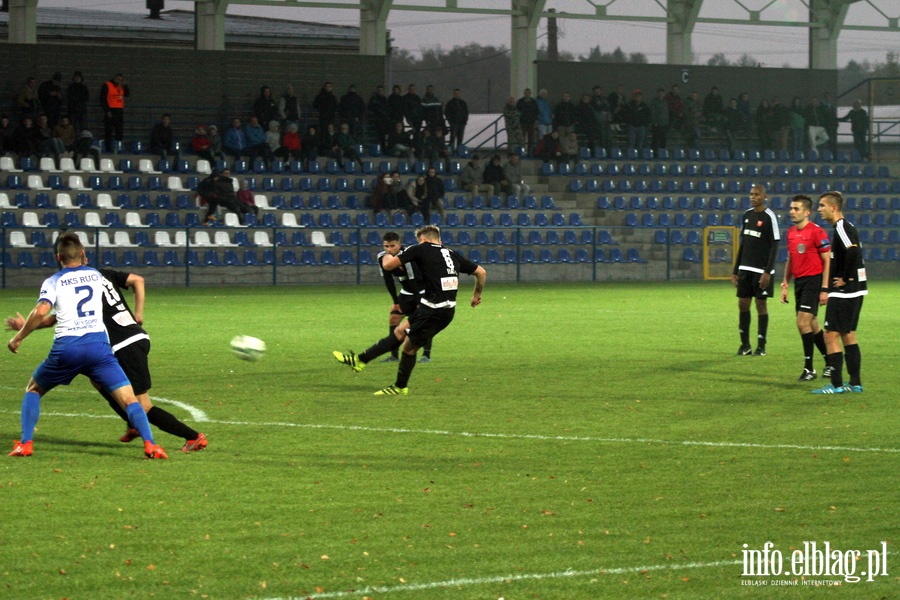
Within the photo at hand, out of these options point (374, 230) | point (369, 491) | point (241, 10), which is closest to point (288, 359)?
point (369, 491)

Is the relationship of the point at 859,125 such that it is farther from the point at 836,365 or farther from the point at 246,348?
the point at 246,348

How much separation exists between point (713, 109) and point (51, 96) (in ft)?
66.0

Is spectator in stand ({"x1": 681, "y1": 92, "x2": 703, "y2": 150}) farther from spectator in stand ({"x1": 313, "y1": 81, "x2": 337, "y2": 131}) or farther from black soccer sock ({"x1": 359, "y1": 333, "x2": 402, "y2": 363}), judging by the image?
black soccer sock ({"x1": 359, "y1": 333, "x2": 402, "y2": 363})

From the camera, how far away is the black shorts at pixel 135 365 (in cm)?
932

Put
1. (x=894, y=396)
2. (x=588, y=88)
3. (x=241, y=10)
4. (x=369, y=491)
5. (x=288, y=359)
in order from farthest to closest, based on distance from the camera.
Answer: (x=241, y=10)
(x=588, y=88)
(x=288, y=359)
(x=894, y=396)
(x=369, y=491)

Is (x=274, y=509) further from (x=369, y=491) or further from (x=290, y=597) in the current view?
(x=290, y=597)

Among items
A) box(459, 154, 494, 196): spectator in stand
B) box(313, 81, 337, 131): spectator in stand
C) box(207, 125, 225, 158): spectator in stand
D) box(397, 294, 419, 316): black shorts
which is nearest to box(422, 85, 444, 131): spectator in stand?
box(459, 154, 494, 196): spectator in stand

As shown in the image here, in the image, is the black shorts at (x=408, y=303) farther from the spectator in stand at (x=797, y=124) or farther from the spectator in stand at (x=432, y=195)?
the spectator in stand at (x=797, y=124)

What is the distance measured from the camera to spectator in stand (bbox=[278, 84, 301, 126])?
3494 centimetres

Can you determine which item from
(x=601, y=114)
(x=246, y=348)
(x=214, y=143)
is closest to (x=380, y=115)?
(x=214, y=143)

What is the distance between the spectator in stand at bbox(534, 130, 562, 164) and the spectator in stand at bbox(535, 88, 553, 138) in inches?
9.9

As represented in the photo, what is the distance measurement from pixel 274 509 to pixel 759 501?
2823 millimetres

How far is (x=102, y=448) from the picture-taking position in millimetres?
9453

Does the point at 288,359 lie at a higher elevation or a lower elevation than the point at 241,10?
lower
